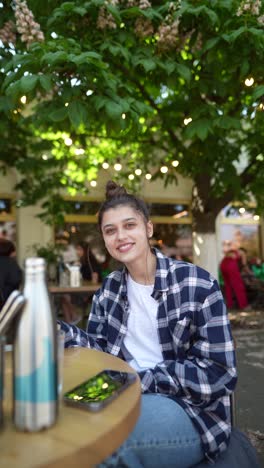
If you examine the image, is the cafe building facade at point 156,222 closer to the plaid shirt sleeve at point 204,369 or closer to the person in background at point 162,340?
the person in background at point 162,340

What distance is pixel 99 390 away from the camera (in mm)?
1070

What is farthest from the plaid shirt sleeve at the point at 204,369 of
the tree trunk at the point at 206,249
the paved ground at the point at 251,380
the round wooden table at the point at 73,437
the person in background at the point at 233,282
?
the person in background at the point at 233,282

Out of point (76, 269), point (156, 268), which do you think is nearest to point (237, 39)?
point (156, 268)

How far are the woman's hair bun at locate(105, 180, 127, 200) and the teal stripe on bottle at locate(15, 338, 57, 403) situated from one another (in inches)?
42.3

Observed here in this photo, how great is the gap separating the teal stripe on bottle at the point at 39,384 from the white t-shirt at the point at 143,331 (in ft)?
2.88

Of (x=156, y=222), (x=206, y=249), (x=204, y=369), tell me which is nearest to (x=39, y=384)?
(x=204, y=369)

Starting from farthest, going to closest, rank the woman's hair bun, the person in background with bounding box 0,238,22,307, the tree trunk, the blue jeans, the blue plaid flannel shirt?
1. the tree trunk
2. the person in background with bounding box 0,238,22,307
3. the woman's hair bun
4. the blue plaid flannel shirt
5. the blue jeans

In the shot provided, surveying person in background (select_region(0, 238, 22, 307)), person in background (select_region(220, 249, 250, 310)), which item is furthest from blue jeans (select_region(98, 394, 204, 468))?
person in background (select_region(220, 249, 250, 310))

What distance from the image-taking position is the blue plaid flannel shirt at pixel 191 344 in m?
1.50

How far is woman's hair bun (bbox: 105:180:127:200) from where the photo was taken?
6.21 feet

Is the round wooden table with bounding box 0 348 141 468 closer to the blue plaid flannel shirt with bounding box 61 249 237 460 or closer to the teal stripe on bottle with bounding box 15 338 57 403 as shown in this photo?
the teal stripe on bottle with bounding box 15 338 57 403

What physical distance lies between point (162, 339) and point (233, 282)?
853 cm

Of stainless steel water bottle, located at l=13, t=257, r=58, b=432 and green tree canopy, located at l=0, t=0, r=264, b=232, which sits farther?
green tree canopy, located at l=0, t=0, r=264, b=232

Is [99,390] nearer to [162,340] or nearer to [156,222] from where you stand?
[162,340]
